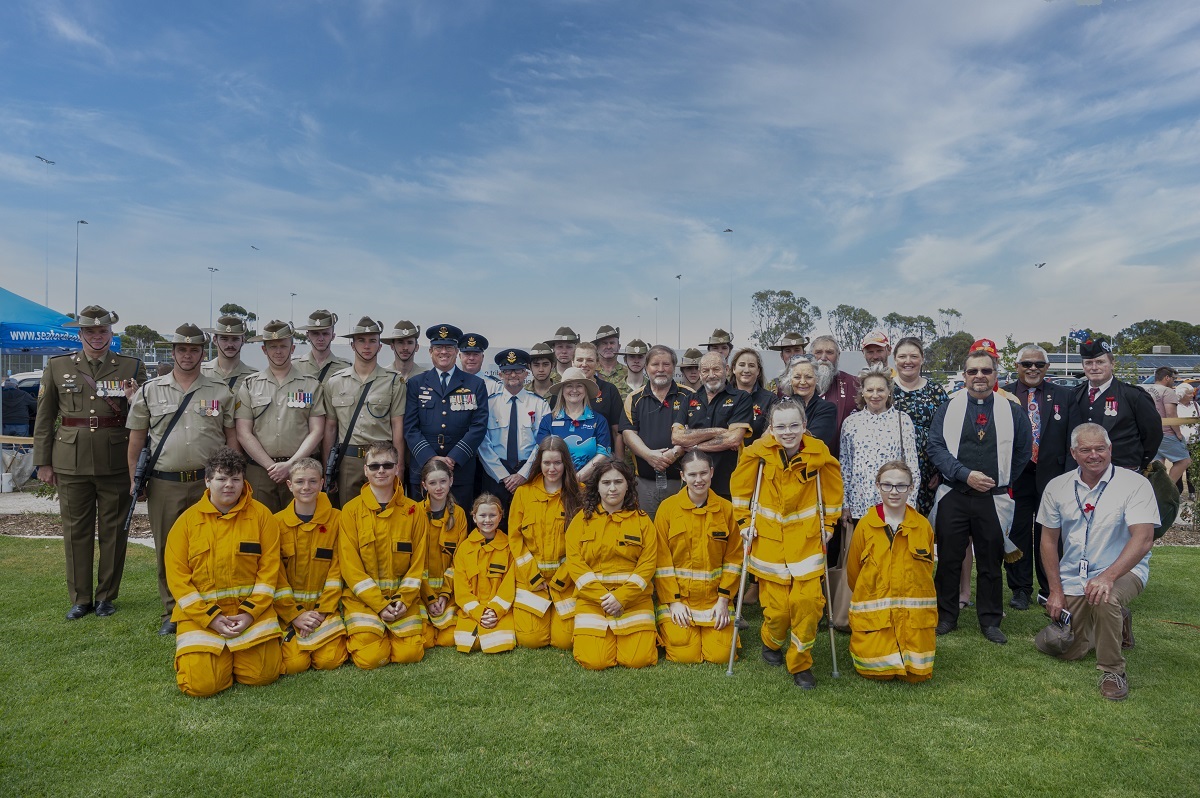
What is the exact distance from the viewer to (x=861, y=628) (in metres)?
4.58

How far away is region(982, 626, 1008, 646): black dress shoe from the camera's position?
5.24 m

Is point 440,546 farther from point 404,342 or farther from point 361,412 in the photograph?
point 404,342

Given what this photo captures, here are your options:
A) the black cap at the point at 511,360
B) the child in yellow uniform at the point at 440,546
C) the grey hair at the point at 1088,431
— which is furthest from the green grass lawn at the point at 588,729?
the black cap at the point at 511,360

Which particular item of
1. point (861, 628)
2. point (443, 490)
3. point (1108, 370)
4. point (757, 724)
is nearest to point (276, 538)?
point (443, 490)

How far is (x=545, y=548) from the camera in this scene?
5.34 meters

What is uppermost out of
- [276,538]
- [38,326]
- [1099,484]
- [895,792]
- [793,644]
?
[38,326]

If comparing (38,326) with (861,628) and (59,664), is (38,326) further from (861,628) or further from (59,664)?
(861,628)

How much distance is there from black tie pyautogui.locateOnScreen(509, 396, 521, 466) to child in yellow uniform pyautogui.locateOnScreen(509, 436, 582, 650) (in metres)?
0.55

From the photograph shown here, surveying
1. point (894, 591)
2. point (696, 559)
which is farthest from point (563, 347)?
point (894, 591)

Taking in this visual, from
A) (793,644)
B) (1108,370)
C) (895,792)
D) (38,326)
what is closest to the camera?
(895,792)

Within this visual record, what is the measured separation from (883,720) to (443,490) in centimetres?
341

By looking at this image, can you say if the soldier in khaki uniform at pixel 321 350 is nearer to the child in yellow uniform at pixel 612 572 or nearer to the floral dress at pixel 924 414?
the child in yellow uniform at pixel 612 572

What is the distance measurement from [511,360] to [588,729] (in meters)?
3.40

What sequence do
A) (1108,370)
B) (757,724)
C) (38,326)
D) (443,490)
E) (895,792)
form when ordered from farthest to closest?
(38,326) → (1108,370) → (443,490) → (757,724) → (895,792)
